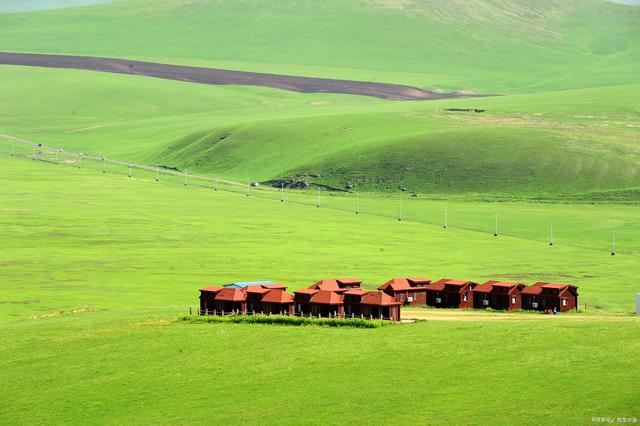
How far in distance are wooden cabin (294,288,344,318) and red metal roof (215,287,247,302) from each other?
3.84 metres

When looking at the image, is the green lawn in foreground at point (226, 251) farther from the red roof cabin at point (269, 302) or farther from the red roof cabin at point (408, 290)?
the red roof cabin at point (269, 302)

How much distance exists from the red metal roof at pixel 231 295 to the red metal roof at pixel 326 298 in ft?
17.2

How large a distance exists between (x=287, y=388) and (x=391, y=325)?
55.8 ft

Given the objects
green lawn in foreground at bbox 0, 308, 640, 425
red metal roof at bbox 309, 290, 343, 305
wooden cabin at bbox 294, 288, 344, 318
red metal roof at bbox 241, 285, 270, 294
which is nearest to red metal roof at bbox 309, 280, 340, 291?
red metal roof at bbox 241, 285, 270, 294

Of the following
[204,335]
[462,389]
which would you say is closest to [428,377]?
[462,389]

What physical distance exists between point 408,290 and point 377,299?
13.5 m

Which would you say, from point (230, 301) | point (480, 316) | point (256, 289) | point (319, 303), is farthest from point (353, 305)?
point (230, 301)

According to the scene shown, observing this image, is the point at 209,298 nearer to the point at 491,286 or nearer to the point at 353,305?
the point at 353,305

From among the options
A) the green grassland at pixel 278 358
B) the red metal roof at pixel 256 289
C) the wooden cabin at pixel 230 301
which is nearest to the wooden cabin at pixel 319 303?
the red metal roof at pixel 256 289

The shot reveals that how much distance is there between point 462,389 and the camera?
61.8 m

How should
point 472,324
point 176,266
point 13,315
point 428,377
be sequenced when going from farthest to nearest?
point 176,266, point 13,315, point 472,324, point 428,377

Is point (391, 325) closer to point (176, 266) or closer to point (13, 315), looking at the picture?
point (13, 315)

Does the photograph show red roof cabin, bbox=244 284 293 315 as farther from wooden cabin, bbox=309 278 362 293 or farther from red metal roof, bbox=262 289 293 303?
wooden cabin, bbox=309 278 362 293

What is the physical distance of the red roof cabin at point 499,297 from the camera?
314ft
